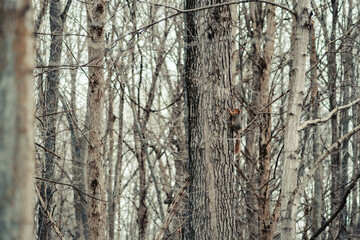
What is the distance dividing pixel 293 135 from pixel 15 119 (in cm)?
442

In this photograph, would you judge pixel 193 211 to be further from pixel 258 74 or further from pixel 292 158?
pixel 258 74

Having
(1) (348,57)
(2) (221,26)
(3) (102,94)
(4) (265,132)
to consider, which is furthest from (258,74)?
(1) (348,57)

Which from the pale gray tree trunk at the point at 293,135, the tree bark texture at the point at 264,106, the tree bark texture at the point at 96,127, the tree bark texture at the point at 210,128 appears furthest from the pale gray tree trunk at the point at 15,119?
the tree bark texture at the point at 264,106

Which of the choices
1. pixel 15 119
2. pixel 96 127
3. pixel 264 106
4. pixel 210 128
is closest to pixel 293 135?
pixel 210 128

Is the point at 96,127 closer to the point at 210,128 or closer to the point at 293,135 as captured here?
the point at 210,128

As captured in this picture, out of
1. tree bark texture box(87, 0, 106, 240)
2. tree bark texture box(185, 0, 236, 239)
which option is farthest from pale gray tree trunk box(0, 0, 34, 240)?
tree bark texture box(87, 0, 106, 240)

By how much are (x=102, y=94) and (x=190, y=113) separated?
2.08 metres

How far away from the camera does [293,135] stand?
18.3 ft

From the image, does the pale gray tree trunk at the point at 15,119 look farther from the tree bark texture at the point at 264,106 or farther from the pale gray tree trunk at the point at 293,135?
the tree bark texture at the point at 264,106

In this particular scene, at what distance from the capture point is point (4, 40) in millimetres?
1556

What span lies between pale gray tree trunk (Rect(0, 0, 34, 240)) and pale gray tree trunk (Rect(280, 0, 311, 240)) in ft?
14.2

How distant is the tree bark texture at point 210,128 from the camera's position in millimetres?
5250

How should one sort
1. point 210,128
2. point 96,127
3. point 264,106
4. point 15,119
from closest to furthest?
point 15,119 < point 210,128 < point 96,127 < point 264,106

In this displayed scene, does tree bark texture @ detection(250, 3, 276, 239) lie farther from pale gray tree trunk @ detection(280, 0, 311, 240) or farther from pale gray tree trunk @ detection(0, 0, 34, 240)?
pale gray tree trunk @ detection(0, 0, 34, 240)
